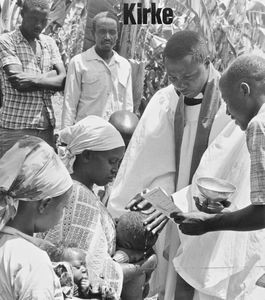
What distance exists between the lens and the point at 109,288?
3.40 m

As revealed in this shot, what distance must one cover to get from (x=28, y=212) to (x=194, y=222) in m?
1.34

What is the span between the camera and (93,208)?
3.87 meters

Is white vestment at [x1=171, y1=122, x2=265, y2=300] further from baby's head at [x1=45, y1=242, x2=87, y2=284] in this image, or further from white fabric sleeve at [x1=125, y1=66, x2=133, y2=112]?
white fabric sleeve at [x1=125, y1=66, x2=133, y2=112]

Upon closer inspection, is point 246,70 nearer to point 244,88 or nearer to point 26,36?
point 244,88

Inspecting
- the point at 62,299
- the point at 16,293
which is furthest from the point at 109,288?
the point at 16,293

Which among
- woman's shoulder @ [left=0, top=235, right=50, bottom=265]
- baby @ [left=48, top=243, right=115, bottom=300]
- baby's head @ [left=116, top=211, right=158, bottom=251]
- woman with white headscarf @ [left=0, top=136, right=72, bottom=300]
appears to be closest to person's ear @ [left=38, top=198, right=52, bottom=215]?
woman with white headscarf @ [left=0, top=136, right=72, bottom=300]

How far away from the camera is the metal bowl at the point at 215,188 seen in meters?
4.18

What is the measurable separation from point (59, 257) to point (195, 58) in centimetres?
188

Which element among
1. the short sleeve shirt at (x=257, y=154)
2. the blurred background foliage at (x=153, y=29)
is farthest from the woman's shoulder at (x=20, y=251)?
the blurred background foliage at (x=153, y=29)

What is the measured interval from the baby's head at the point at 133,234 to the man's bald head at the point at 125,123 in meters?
1.57

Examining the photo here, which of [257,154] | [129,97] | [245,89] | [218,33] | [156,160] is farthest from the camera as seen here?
[218,33]

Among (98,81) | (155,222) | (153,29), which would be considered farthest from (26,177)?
(153,29)

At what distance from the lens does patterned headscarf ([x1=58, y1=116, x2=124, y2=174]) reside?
412 centimetres

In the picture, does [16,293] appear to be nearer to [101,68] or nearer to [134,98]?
[101,68]
